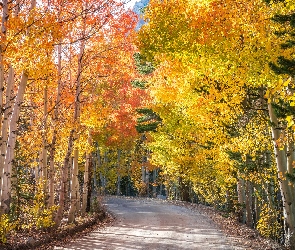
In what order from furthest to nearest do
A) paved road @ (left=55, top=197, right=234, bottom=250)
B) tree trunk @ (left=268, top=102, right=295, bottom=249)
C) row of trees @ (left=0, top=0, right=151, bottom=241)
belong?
paved road @ (left=55, top=197, right=234, bottom=250), tree trunk @ (left=268, top=102, right=295, bottom=249), row of trees @ (left=0, top=0, right=151, bottom=241)

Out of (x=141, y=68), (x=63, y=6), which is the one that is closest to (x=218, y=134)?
(x=63, y=6)

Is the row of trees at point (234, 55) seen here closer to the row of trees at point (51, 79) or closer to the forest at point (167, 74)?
the forest at point (167, 74)

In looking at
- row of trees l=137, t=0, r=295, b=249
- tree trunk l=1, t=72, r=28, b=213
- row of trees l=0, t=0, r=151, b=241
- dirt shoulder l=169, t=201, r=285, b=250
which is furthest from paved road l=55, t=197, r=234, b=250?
row of trees l=137, t=0, r=295, b=249

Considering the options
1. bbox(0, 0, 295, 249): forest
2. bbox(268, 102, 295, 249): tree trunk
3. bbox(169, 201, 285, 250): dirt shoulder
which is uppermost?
bbox(0, 0, 295, 249): forest

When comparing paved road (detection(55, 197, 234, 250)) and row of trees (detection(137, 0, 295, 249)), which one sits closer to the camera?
row of trees (detection(137, 0, 295, 249))

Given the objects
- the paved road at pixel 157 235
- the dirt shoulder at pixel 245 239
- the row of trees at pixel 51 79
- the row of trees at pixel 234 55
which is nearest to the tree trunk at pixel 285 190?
the row of trees at pixel 234 55

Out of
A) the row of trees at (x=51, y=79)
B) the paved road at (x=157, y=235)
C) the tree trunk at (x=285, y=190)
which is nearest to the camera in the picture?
the row of trees at (x=51, y=79)

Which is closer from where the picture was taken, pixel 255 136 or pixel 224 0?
pixel 224 0

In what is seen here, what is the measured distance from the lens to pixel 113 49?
15.0m

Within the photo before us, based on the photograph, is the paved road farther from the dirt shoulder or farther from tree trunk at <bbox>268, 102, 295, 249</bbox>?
tree trunk at <bbox>268, 102, 295, 249</bbox>

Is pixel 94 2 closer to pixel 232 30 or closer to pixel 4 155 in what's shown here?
pixel 232 30

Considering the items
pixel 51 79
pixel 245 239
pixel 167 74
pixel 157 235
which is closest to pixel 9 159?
pixel 51 79

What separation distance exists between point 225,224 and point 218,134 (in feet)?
14.8

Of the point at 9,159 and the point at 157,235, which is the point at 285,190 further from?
the point at 9,159
